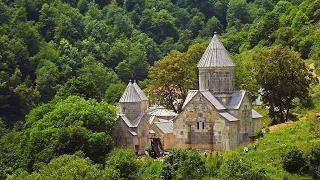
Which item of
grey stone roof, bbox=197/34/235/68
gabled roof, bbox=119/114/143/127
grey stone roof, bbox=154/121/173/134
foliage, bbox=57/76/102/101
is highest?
grey stone roof, bbox=197/34/235/68

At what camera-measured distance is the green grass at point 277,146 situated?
38.6 meters

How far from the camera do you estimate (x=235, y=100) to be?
150 feet

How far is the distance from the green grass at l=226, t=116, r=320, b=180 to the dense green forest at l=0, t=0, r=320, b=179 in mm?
2827

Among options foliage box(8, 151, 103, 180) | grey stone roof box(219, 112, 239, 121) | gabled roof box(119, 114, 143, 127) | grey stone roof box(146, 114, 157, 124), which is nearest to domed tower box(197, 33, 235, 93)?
grey stone roof box(219, 112, 239, 121)

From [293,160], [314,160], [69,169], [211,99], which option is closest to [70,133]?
[69,169]

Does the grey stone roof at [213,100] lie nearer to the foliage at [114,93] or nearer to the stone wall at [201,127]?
the stone wall at [201,127]

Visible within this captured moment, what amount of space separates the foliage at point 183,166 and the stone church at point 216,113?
4500 millimetres

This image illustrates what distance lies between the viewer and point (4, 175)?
52.0 metres

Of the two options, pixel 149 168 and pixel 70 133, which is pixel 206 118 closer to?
pixel 149 168

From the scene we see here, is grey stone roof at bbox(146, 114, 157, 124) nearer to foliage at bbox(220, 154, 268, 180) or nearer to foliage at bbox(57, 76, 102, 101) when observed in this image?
foliage at bbox(57, 76, 102, 101)

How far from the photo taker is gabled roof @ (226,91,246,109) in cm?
4522

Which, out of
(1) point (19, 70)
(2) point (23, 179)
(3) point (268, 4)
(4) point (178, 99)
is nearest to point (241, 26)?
(3) point (268, 4)

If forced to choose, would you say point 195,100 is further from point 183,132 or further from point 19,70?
point 19,70

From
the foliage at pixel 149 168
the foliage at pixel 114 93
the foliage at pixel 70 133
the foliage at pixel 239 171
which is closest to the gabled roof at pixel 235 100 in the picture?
the foliage at pixel 149 168
